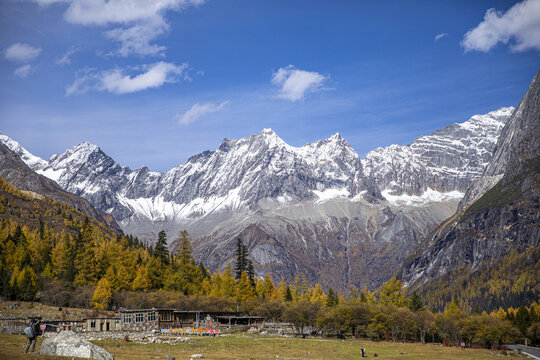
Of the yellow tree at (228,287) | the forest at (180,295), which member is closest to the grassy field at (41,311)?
the forest at (180,295)

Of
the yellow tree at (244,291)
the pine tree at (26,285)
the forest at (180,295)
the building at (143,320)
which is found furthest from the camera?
the yellow tree at (244,291)

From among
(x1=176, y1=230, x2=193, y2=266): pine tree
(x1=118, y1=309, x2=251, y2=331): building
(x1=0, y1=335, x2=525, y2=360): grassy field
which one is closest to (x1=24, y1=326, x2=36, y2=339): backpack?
(x1=0, y1=335, x2=525, y2=360): grassy field

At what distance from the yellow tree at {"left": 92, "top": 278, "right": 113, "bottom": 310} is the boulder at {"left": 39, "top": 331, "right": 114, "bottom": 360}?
79143mm

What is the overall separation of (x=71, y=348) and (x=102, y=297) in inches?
3293

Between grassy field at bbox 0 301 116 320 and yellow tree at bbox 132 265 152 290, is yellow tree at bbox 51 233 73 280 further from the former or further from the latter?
grassy field at bbox 0 301 116 320

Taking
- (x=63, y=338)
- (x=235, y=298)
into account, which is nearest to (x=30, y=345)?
(x=63, y=338)

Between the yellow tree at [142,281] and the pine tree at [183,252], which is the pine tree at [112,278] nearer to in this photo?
the yellow tree at [142,281]

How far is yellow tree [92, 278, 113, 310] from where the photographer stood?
431 ft

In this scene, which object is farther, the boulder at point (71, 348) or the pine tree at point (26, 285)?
the pine tree at point (26, 285)

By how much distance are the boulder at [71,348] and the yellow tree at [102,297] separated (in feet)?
260

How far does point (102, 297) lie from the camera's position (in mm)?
133625

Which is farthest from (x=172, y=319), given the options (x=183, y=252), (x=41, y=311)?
(x=183, y=252)

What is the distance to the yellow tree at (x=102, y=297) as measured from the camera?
132 meters

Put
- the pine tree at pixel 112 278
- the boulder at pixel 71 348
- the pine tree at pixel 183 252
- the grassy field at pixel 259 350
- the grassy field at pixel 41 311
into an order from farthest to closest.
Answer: the pine tree at pixel 183 252 → the pine tree at pixel 112 278 → the grassy field at pixel 41 311 → the grassy field at pixel 259 350 → the boulder at pixel 71 348
